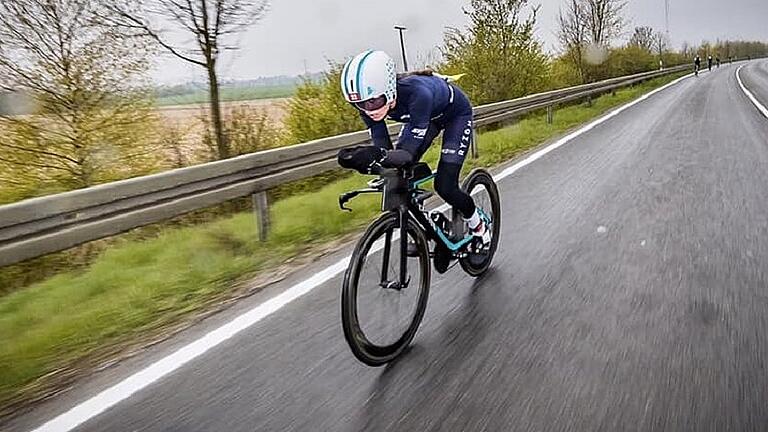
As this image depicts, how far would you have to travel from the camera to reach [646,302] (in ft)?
14.9

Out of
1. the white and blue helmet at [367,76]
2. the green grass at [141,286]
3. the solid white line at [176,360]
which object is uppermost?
the white and blue helmet at [367,76]

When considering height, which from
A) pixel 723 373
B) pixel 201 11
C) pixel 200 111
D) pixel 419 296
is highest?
pixel 201 11

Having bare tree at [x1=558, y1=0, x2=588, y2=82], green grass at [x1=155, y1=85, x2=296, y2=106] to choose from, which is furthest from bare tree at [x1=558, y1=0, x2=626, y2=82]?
green grass at [x1=155, y1=85, x2=296, y2=106]

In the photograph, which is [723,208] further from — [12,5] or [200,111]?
[12,5]

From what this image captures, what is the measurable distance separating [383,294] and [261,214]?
3338 millimetres

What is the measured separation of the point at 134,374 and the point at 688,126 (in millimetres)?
15024

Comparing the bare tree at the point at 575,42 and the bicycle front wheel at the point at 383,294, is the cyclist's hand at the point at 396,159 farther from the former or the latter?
the bare tree at the point at 575,42

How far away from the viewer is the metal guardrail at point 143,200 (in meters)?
4.45

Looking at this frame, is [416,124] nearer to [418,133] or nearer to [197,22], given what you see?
[418,133]

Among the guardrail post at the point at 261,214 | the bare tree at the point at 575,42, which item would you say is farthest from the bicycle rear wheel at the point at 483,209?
the bare tree at the point at 575,42

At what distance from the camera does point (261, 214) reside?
6922 mm

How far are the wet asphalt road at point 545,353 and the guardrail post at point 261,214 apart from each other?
195cm

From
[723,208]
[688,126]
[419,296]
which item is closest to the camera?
[419,296]

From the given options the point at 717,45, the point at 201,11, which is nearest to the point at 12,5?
the point at 201,11
